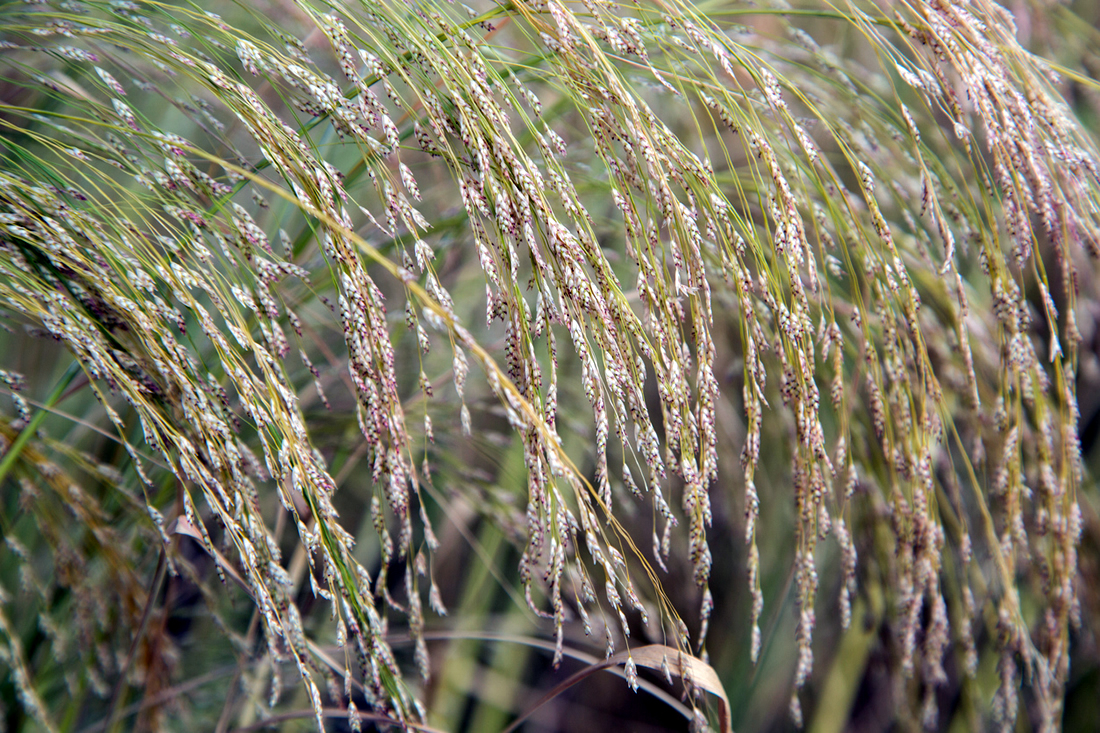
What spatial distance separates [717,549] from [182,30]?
1452mm

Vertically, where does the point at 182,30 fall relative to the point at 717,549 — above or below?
above

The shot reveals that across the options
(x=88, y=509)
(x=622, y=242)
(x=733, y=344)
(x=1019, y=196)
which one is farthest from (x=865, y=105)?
(x=88, y=509)

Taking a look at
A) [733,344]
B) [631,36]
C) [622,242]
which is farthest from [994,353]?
[631,36]

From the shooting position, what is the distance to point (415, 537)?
1622mm

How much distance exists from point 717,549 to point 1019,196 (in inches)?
43.3

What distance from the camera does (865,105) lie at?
92 cm

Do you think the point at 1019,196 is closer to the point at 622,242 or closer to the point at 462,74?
the point at 462,74

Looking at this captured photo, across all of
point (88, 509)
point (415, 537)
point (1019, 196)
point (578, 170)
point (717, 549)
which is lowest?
point (415, 537)

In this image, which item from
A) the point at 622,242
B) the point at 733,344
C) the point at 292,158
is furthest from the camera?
the point at 733,344

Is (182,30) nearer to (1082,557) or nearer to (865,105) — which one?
(865,105)

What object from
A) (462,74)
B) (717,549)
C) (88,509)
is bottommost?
(717,549)

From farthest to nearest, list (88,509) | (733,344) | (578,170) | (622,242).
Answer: (733,344)
(622,242)
(578,170)
(88,509)

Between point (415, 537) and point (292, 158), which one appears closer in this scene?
point (292, 158)

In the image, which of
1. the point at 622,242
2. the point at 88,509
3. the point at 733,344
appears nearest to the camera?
the point at 88,509
